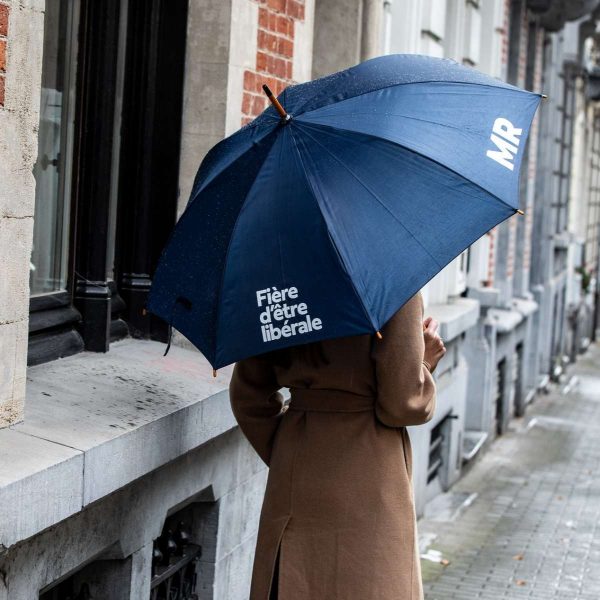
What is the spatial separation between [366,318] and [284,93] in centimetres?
80

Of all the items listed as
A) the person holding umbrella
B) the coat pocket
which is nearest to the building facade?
the person holding umbrella

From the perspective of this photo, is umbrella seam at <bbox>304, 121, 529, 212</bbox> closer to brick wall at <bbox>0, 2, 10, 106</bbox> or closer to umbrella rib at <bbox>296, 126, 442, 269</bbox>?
umbrella rib at <bbox>296, 126, 442, 269</bbox>

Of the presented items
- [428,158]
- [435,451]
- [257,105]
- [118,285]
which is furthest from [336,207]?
[435,451]

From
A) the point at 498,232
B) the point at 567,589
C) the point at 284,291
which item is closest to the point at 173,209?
the point at 284,291

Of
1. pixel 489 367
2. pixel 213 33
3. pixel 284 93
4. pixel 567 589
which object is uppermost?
pixel 213 33

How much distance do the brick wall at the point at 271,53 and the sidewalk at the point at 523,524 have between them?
3008 millimetres

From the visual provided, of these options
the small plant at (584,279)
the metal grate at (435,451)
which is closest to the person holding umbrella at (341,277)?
the metal grate at (435,451)

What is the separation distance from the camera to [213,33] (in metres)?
5.08

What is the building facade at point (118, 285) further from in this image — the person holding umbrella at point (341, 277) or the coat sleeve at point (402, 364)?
the coat sleeve at point (402, 364)

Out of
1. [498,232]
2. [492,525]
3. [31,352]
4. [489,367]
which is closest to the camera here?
[31,352]

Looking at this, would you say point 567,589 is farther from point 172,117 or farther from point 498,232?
point 498,232

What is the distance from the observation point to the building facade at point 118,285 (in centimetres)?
334

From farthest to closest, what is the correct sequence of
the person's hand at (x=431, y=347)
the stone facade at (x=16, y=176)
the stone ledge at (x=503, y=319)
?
1. the stone ledge at (x=503, y=319)
2. the person's hand at (x=431, y=347)
3. the stone facade at (x=16, y=176)

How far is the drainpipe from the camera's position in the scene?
6.87m
